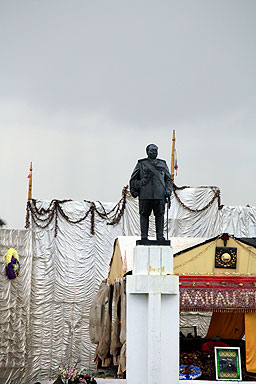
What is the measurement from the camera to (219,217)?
17.6 metres

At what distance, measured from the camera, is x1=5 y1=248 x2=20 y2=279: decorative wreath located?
15.5 meters

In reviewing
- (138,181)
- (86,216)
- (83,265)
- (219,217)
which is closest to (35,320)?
(83,265)

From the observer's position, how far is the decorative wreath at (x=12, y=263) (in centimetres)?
1550

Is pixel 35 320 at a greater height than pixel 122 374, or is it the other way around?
pixel 35 320

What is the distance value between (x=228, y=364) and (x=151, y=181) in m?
3.97

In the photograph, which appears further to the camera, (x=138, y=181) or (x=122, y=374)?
(x=122, y=374)

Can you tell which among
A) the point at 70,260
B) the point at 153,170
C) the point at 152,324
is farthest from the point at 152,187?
the point at 70,260

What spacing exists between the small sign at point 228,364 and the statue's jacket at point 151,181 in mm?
3573

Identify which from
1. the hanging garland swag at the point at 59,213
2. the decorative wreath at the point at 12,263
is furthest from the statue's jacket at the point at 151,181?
the hanging garland swag at the point at 59,213

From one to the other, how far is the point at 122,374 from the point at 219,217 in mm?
9024

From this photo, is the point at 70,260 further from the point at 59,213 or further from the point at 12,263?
the point at 12,263

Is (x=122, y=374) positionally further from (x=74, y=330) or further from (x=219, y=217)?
(x=219, y=217)

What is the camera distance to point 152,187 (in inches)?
297

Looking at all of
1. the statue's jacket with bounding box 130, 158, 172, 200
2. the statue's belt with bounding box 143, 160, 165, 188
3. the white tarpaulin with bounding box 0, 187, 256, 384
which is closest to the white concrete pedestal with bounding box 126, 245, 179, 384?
the statue's jacket with bounding box 130, 158, 172, 200
